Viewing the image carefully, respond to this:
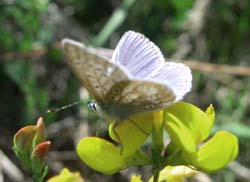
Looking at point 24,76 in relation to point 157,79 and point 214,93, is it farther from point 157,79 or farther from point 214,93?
point 157,79

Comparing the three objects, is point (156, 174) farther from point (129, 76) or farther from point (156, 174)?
point (129, 76)

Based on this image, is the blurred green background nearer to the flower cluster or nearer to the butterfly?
the flower cluster

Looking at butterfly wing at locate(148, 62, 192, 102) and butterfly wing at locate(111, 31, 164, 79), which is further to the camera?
butterfly wing at locate(111, 31, 164, 79)

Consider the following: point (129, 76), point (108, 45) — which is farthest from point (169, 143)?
point (108, 45)

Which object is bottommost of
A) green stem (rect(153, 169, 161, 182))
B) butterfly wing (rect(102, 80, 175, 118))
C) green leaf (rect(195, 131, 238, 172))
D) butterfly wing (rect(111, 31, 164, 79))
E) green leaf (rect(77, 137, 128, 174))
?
green leaf (rect(195, 131, 238, 172))

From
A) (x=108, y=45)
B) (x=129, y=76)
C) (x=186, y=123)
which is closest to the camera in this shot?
(x=129, y=76)

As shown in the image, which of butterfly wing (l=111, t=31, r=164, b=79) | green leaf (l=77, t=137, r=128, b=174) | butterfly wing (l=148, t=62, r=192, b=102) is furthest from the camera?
green leaf (l=77, t=137, r=128, b=174)

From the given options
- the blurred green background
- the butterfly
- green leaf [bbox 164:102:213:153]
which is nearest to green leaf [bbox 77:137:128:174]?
the butterfly
